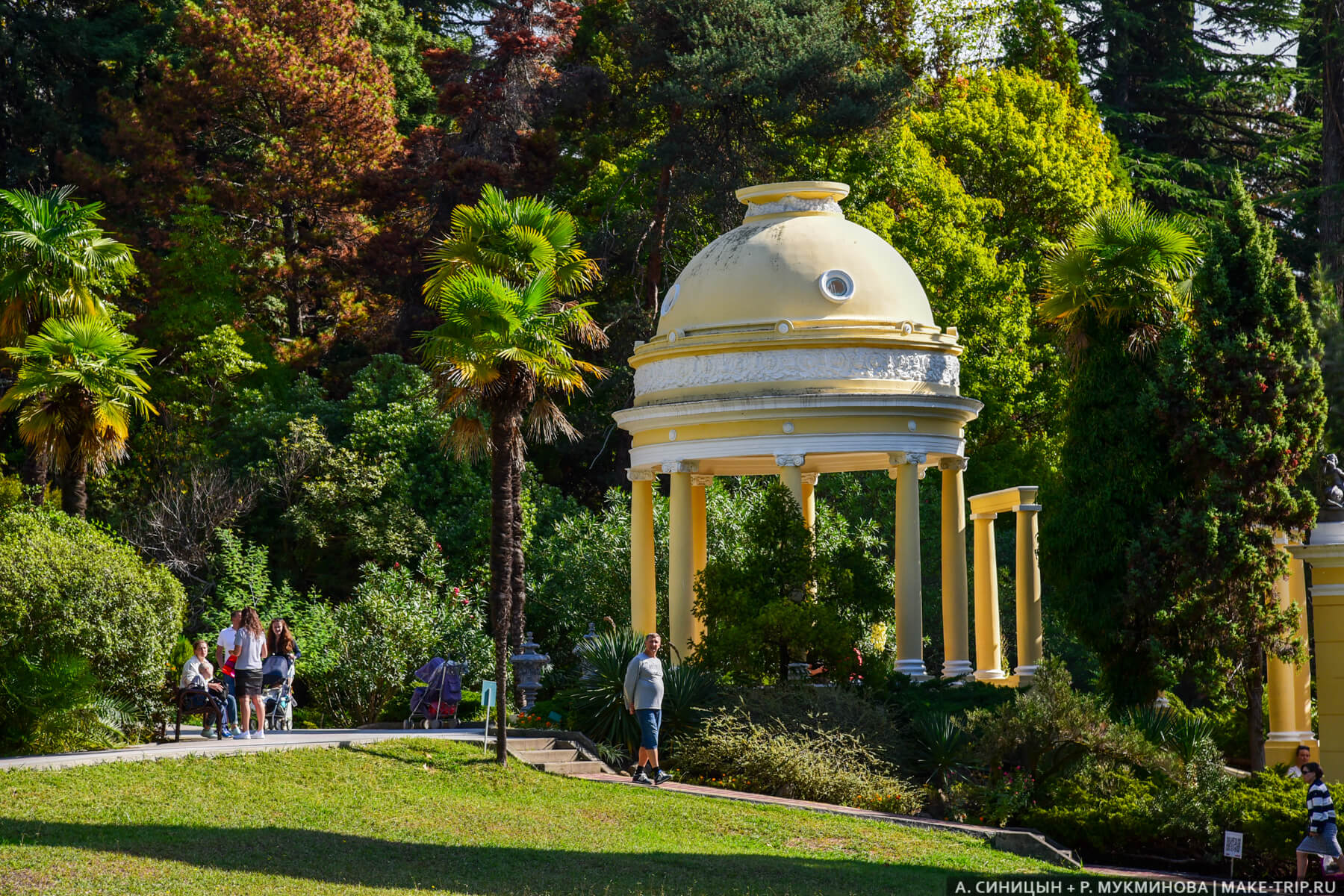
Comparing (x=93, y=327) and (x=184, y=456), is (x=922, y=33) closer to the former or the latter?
(x=184, y=456)

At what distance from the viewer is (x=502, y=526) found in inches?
1147

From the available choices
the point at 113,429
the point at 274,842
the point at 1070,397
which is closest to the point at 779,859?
the point at 274,842

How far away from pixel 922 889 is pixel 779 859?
1980 mm

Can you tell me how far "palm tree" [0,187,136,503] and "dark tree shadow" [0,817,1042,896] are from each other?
1550 cm

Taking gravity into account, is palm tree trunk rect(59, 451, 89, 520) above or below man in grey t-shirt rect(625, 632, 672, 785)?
above

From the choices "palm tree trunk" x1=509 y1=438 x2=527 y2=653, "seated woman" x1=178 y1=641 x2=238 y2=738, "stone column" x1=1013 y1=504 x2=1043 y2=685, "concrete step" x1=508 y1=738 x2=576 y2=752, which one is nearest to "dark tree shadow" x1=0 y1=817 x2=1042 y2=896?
"seated woman" x1=178 y1=641 x2=238 y2=738

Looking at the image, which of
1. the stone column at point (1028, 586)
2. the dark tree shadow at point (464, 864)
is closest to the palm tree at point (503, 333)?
the dark tree shadow at point (464, 864)

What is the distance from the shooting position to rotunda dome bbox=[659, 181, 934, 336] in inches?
1212

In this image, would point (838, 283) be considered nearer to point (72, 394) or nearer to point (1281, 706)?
point (1281, 706)

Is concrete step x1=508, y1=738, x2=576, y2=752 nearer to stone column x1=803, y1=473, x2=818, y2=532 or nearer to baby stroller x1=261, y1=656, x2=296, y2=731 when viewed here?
baby stroller x1=261, y1=656, x2=296, y2=731

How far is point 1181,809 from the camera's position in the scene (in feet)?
71.6

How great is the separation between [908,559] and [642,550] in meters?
5.25

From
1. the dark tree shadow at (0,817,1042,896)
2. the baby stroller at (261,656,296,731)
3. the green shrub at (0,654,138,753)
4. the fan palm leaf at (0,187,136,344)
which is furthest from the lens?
the fan palm leaf at (0,187,136,344)

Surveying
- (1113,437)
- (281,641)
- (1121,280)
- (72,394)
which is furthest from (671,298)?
(72,394)
